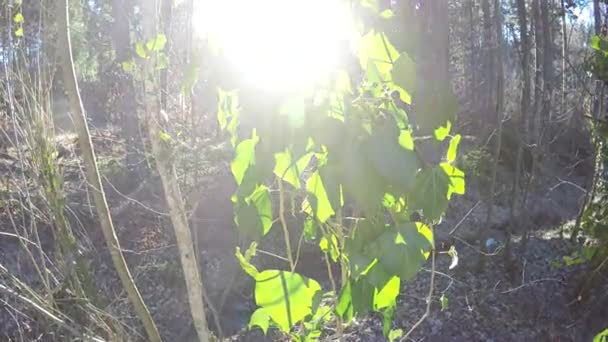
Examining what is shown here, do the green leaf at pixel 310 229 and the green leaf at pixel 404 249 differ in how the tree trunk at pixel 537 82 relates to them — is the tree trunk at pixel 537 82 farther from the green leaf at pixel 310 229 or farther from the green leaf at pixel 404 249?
the green leaf at pixel 404 249

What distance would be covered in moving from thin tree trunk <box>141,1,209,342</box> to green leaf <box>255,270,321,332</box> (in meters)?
0.58

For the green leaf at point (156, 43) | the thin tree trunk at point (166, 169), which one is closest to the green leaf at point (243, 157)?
the green leaf at point (156, 43)

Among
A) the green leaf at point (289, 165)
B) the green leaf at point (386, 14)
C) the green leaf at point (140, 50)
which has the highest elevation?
the green leaf at point (386, 14)

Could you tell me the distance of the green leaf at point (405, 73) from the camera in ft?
3.63

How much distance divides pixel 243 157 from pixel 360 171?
0.22 m

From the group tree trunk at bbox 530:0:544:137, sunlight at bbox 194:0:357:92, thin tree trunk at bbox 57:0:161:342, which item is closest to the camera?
sunlight at bbox 194:0:357:92

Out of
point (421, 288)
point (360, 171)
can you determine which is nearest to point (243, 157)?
point (360, 171)

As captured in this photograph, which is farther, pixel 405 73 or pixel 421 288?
pixel 421 288

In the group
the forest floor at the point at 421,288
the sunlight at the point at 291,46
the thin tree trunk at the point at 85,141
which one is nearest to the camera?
the sunlight at the point at 291,46

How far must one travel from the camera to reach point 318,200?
1132 mm

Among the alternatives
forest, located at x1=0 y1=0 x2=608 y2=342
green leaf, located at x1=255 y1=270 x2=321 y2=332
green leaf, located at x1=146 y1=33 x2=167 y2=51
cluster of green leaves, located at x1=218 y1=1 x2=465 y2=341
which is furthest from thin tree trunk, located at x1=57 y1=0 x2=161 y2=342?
green leaf, located at x1=255 y1=270 x2=321 y2=332

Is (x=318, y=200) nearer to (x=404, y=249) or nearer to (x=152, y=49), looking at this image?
(x=404, y=249)

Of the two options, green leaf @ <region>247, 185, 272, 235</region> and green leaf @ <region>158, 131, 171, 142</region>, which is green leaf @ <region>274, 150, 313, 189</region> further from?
green leaf @ <region>158, 131, 171, 142</region>

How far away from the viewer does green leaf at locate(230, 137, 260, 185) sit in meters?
1.11
